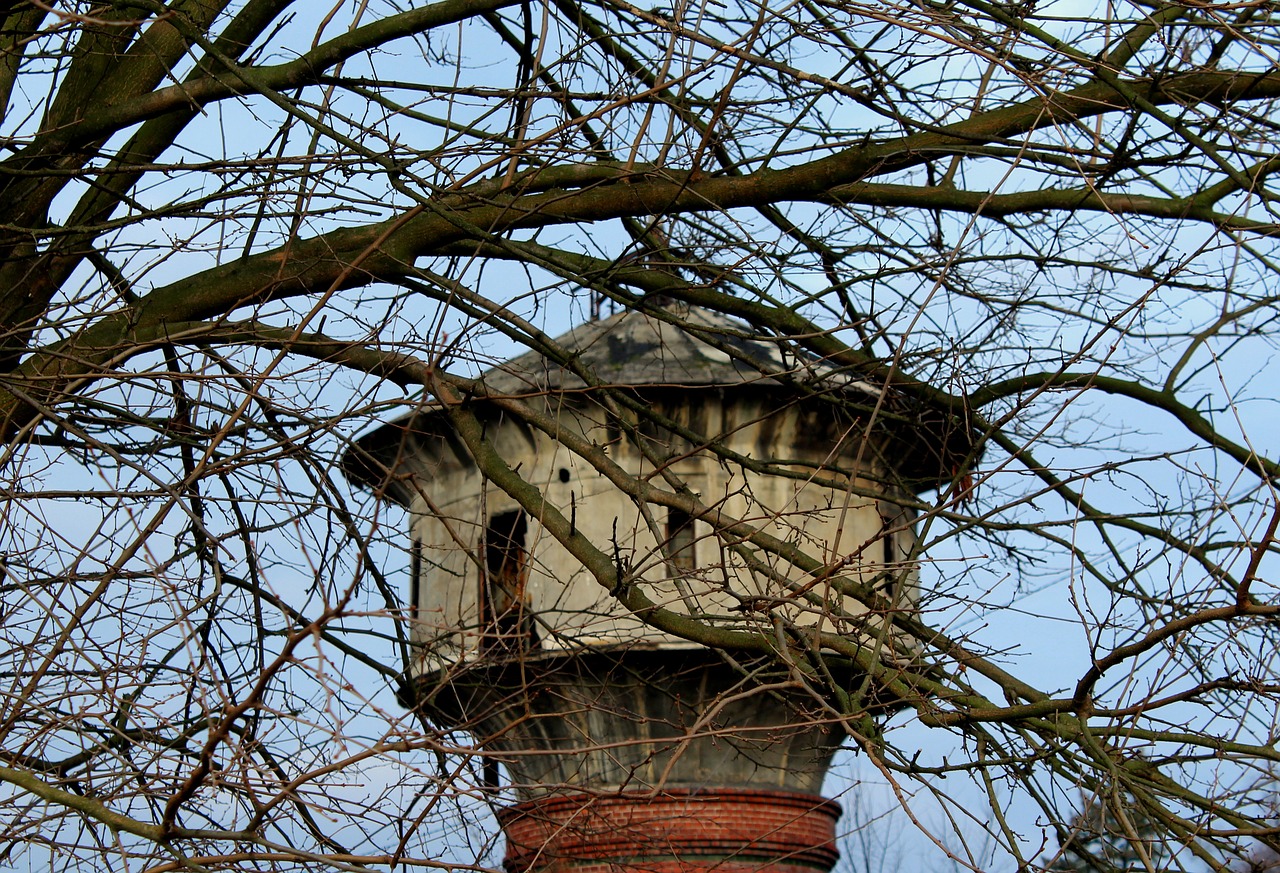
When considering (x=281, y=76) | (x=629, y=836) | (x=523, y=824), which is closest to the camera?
(x=629, y=836)

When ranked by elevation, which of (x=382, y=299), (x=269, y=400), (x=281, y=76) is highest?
(x=281, y=76)

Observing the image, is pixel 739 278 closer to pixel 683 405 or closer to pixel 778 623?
pixel 778 623

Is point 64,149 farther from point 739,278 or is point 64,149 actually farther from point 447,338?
point 739,278

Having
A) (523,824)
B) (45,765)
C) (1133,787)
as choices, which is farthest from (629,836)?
(523,824)

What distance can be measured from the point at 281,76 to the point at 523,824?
18.7 ft

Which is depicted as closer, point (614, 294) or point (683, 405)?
point (614, 294)

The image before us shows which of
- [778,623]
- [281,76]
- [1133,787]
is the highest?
[281,76]

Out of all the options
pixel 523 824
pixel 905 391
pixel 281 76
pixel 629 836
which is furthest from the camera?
pixel 523 824

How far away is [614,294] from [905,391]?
1.55m

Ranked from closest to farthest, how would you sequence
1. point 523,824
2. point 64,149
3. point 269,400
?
1. point 269,400
2. point 64,149
3. point 523,824

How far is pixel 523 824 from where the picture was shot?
30.0 ft

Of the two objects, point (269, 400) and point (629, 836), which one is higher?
point (269, 400)

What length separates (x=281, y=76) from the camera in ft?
16.3

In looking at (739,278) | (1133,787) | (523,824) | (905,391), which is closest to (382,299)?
(739,278)
